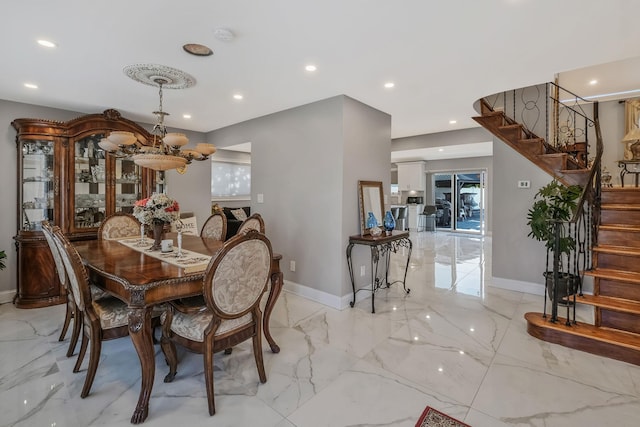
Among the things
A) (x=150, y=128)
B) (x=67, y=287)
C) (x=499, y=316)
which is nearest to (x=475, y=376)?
(x=499, y=316)

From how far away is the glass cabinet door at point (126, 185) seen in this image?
4547mm

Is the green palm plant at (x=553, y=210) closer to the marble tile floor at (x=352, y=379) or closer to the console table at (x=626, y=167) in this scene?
the marble tile floor at (x=352, y=379)

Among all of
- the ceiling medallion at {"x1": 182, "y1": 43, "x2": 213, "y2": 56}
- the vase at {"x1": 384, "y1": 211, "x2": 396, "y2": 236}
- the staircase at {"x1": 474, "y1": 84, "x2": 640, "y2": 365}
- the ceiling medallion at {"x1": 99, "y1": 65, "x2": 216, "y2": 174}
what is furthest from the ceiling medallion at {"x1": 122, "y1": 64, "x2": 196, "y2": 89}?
the staircase at {"x1": 474, "y1": 84, "x2": 640, "y2": 365}

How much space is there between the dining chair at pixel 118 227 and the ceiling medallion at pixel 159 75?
1597mm

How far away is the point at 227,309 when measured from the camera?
193cm

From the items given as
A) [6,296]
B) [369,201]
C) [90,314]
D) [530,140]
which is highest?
[530,140]

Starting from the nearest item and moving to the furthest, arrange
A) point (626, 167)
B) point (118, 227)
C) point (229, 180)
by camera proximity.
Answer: point (118, 227), point (626, 167), point (229, 180)

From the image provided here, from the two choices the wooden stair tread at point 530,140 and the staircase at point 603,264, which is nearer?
the staircase at point 603,264

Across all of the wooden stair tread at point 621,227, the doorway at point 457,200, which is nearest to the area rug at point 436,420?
the wooden stair tread at point 621,227

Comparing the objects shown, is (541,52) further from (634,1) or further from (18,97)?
(18,97)

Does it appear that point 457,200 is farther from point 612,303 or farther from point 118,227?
point 118,227

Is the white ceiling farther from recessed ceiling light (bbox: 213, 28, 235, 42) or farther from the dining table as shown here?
the dining table

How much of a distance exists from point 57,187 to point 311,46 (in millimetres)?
3676

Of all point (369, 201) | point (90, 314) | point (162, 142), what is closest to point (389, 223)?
point (369, 201)
